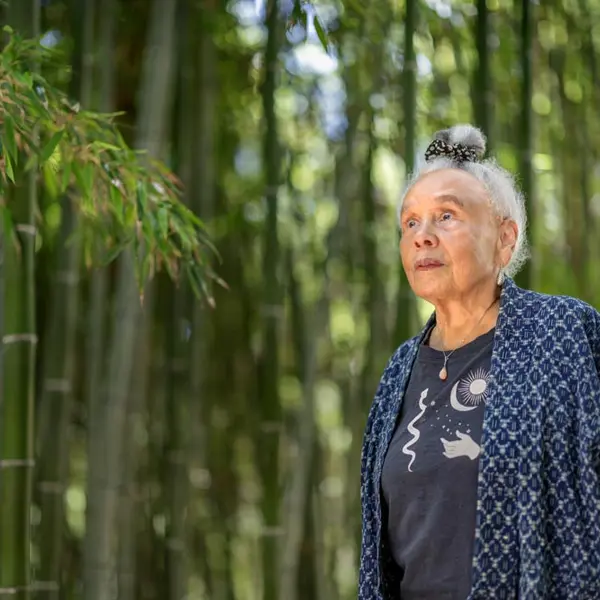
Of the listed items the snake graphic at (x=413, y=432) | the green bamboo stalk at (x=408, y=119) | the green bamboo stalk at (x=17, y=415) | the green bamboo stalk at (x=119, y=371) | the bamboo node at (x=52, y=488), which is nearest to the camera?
the snake graphic at (x=413, y=432)

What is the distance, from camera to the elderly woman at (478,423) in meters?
1.22

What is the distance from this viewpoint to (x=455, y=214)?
1.39m

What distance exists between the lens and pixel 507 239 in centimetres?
144

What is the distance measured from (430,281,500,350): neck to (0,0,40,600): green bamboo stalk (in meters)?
0.96

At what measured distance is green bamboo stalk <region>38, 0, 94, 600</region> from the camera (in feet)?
9.39

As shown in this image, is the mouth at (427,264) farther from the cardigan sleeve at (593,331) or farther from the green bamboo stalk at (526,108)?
the green bamboo stalk at (526,108)

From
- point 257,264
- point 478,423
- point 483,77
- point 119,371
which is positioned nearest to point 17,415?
point 119,371


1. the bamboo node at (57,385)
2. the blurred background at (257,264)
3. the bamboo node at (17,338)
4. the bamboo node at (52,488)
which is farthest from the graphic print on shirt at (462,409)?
the bamboo node at (52,488)

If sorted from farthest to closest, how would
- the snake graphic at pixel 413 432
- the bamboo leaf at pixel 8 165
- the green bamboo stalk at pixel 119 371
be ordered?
the green bamboo stalk at pixel 119 371
the bamboo leaf at pixel 8 165
the snake graphic at pixel 413 432

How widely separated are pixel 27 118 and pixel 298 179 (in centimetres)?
259

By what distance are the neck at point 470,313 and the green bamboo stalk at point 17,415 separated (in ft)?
3.14

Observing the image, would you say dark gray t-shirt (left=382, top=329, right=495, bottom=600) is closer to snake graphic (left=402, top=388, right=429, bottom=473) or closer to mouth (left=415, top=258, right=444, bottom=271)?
snake graphic (left=402, top=388, right=429, bottom=473)

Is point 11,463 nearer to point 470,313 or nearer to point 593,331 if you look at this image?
point 470,313

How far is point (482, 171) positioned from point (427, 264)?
6.3 inches
